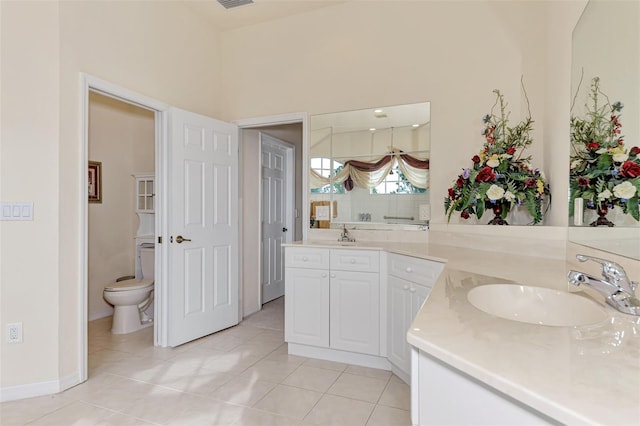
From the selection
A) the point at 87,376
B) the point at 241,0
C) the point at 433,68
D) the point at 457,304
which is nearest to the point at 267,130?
the point at 241,0

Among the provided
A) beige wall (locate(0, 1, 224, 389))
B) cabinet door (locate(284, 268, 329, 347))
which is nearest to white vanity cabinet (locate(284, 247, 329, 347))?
cabinet door (locate(284, 268, 329, 347))

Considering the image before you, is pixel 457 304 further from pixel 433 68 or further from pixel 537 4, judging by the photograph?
pixel 537 4

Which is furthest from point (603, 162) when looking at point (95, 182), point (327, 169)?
point (95, 182)

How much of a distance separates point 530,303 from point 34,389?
273cm

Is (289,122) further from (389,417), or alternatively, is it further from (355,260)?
(389,417)

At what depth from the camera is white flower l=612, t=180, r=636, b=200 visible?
1151 millimetres

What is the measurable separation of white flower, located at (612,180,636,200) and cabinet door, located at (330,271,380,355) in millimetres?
1506

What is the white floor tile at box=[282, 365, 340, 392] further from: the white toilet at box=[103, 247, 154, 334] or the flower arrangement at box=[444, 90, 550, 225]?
the white toilet at box=[103, 247, 154, 334]

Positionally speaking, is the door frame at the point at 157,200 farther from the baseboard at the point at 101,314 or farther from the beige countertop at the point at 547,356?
the beige countertop at the point at 547,356

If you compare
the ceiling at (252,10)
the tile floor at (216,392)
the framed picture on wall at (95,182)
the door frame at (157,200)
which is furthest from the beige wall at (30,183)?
the framed picture on wall at (95,182)

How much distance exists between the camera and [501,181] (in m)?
2.23

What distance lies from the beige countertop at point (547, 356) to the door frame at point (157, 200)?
2.33 meters

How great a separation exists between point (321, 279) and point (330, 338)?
45 centimetres

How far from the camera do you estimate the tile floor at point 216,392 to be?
1.86 m
